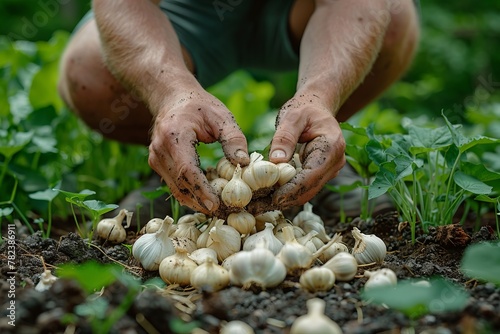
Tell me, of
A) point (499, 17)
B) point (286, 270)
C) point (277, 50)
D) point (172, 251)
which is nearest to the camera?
point (286, 270)

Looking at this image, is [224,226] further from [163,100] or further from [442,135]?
[442,135]

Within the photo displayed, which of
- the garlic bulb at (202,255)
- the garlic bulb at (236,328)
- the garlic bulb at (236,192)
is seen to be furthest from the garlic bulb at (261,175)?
the garlic bulb at (236,328)

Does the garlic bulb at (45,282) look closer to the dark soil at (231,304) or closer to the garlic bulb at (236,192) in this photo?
the dark soil at (231,304)

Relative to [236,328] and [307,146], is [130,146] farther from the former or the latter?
[236,328]

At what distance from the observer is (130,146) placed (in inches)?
98.0

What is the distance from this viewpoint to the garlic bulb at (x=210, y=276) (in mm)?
1133

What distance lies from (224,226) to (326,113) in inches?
14.1

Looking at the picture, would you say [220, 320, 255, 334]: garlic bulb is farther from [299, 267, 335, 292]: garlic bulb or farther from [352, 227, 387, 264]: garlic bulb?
[352, 227, 387, 264]: garlic bulb

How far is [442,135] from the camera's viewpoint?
157 cm

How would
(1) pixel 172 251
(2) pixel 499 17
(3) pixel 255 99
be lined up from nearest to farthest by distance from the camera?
(1) pixel 172 251, (3) pixel 255 99, (2) pixel 499 17

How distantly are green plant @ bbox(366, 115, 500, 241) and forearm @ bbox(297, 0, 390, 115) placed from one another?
151mm

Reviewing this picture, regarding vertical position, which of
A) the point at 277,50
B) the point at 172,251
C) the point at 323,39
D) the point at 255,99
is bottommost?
the point at 255,99

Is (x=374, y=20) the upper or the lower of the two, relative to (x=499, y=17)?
upper

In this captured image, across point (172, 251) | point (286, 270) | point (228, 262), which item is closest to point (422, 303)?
point (286, 270)
